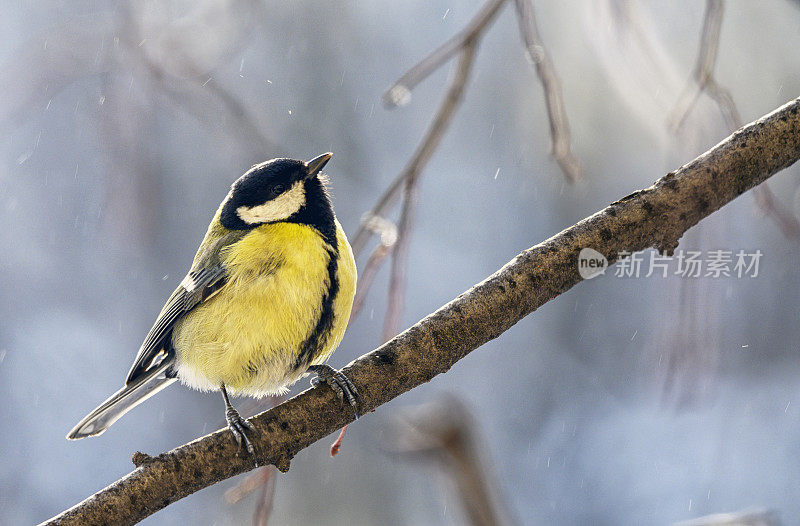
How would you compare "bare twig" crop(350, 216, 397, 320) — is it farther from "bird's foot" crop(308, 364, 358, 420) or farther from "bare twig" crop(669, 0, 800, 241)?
"bare twig" crop(669, 0, 800, 241)

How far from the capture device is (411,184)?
1.62 metres

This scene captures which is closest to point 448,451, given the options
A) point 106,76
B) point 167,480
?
point 167,480

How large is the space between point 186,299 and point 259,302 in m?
0.35

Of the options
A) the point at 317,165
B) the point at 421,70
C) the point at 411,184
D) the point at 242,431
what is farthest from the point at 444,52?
the point at 242,431

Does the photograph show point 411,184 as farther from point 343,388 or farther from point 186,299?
point 186,299

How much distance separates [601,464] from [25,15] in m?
4.13

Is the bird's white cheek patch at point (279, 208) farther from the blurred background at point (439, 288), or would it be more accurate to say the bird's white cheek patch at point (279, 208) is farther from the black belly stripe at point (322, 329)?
the blurred background at point (439, 288)

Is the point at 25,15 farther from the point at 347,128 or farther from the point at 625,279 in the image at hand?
the point at 625,279

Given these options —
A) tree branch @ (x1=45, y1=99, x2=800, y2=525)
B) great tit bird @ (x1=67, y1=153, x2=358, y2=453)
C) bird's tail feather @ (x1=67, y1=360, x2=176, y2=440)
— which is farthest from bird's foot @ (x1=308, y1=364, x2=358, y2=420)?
bird's tail feather @ (x1=67, y1=360, x2=176, y2=440)

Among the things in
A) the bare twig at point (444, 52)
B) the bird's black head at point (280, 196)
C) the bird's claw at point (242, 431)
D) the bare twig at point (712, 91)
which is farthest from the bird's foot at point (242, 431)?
the bare twig at point (712, 91)

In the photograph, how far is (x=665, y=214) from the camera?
1.60m

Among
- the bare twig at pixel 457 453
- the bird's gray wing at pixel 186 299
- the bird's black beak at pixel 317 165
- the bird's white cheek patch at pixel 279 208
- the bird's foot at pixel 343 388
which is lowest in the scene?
the bare twig at pixel 457 453

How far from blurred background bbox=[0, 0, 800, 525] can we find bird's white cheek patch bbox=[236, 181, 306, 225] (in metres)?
1.70

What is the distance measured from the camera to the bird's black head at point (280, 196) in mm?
2316
